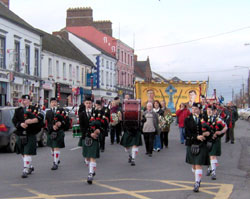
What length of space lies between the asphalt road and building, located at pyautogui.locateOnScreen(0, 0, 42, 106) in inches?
722

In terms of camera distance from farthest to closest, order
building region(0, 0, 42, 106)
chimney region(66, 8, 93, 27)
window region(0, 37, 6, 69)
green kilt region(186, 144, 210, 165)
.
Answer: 1. chimney region(66, 8, 93, 27)
2. building region(0, 0, 42, 106)
3. window region(0, 37, 6, 69)
4. green kilt region(186, 144, 210, 165)

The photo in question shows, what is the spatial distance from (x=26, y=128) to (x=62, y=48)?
39205mm

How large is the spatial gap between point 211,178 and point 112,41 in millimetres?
54665

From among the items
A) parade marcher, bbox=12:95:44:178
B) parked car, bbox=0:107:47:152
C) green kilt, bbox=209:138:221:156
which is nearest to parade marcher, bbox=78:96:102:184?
parade marcher, bbox=12:95:44:178

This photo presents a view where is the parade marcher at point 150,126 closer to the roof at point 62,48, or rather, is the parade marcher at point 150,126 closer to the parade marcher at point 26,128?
the parade marcher at point 26,128

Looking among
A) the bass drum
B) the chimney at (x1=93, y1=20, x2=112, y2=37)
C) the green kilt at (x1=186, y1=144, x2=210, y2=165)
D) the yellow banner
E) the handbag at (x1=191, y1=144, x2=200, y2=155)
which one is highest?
the chimney at (x1=93, y1=20, x2=112, y2=37)

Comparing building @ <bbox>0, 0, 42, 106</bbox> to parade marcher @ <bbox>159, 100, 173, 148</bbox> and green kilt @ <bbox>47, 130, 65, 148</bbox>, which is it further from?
green kilt @ <bbox>47, 130, 65, 148</bbox>

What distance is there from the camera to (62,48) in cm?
4878

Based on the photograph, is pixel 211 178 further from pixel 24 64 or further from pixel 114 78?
pixel 114 78

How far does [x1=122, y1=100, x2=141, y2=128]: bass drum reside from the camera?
1327 cm

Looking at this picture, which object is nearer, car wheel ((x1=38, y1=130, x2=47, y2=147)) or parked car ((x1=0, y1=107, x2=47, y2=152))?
parked car ((x1=0, y1=107, x2=47, y2=152))

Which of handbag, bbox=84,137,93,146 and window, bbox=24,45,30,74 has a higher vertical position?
window, bbox=24,45,30,74

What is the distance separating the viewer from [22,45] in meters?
35.7

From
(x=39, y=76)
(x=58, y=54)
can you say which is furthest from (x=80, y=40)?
(x=39, y=76)
